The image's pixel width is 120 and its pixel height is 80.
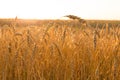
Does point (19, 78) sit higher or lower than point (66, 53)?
lower

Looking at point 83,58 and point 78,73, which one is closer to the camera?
point 78,73

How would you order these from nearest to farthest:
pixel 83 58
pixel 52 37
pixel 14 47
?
pixel 83 58 < pixel 14 47 < pixel 52 37

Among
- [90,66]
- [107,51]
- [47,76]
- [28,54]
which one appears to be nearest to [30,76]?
[47,76]

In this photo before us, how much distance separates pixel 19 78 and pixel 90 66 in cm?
53

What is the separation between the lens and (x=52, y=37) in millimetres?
2646

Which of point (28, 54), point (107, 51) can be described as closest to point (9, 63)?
point (28, 54)

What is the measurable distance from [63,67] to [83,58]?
245 mm

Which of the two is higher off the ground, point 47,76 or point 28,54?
point 28,54

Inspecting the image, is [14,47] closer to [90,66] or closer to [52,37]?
[52,37]

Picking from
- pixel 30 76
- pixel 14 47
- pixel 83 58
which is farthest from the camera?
pixel 14 47

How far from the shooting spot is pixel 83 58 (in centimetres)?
220

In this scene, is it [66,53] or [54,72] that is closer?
[54,72]

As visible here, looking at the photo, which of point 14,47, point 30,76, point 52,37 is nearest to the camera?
point 30,76

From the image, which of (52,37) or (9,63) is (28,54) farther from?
(52,37)
